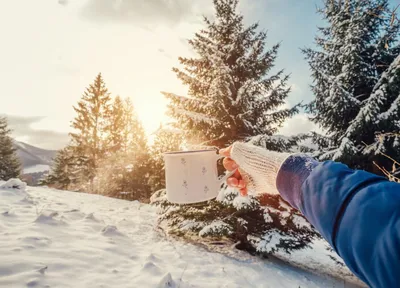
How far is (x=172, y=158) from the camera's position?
165 cm

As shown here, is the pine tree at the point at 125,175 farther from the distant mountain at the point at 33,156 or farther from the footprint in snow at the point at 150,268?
the distant mountain at the point at 33,156

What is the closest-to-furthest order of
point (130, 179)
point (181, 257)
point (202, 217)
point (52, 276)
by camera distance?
point (52, 276), point (181, 257), point (202, 217), point (130, 179)

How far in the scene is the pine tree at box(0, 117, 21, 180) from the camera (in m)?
23.3

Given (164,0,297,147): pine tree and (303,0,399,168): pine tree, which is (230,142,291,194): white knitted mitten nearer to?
(164,0,297,147): pine tree

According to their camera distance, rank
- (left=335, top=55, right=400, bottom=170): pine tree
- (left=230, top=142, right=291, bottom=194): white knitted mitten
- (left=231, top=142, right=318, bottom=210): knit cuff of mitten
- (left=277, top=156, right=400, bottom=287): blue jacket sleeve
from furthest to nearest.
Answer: (left=335, top=55, right=400, bottom=170): pine tree, (left=230, top=142, right=291, bottom=194): white knitted mitten, (left=231, top=142, right=318, bottom=210): knit cuff of mitten, (left=277, top=156, right=400, bottom=287): blue jacket sleeve

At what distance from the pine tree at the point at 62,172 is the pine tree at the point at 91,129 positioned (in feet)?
5.02

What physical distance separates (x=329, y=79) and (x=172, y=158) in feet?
22.9

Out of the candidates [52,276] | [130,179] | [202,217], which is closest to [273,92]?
[202,217]

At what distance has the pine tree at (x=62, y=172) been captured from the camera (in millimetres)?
23078

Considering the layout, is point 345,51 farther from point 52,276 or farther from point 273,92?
point 52,276

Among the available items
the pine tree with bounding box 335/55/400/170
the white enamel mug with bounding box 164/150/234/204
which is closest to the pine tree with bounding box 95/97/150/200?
the pine tree with bounding box 335/55/400/170

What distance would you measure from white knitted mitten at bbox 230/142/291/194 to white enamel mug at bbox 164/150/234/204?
23 centimetres

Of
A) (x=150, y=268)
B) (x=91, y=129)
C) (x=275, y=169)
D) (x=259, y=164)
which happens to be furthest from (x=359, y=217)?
(x=91, y=129)

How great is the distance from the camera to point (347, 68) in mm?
7285
